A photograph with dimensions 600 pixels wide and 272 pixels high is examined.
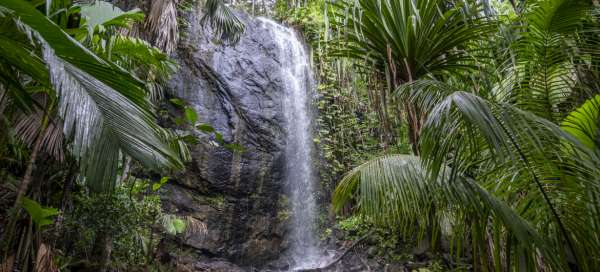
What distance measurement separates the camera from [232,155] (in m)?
8.38

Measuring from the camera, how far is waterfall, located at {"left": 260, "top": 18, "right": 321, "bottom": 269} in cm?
823

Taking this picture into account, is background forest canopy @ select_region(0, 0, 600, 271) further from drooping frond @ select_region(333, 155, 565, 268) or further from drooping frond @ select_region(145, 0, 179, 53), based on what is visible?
drooping frond @ select_region(145, 0, 179, 53)

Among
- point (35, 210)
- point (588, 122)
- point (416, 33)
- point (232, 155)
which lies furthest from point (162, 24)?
point (588, 122)

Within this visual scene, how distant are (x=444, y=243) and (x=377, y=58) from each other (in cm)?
396

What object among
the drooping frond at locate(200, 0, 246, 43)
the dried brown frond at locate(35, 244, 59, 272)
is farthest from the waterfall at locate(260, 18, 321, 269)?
the dried brown frond at locate(35, 244, 59, 272)

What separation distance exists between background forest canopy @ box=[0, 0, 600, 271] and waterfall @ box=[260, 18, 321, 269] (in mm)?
4929

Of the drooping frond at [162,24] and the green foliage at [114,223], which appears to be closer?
the green foliage at [114,223]

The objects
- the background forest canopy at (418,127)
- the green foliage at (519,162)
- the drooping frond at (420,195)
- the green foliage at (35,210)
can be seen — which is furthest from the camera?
the green foliage at (35,210)

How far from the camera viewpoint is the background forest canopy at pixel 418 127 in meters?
1.41

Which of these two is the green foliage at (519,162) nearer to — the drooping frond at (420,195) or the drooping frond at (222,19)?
the drooping frond at (420,195)

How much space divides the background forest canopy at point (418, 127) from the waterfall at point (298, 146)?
4929 mm

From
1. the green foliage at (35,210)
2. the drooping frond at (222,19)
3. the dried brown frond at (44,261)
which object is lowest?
the dried brown frond at (44,261)

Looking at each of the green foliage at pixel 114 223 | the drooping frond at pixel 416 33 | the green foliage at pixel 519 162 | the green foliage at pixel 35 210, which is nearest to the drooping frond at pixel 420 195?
the green foliage at pixel 519 162

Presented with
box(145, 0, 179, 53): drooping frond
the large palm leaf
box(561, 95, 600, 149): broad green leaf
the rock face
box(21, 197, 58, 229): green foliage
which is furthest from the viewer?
the rock face
